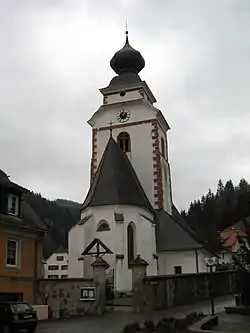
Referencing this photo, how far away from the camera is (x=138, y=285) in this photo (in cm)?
2488

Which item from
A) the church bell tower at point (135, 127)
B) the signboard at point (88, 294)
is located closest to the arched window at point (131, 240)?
Answer: the church bell tower at point (135, 127)

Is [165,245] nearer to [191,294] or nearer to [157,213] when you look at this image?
[157,213]

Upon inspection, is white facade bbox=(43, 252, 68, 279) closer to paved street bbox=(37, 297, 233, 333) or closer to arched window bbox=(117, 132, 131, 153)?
arched window bbox=(117, 132, 131, 153)

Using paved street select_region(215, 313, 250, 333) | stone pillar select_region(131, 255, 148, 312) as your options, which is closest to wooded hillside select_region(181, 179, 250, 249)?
stone pillar select_region(131, 255, 148, 312)

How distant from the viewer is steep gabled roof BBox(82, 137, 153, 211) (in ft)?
115

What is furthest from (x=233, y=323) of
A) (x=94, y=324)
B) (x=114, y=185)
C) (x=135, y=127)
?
(x=135, y=127)

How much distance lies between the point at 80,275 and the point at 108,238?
10.8 feet

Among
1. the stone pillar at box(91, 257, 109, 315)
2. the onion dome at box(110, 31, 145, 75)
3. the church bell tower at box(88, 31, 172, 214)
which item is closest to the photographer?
the stone pillar at box(91, 257, 109, 315)

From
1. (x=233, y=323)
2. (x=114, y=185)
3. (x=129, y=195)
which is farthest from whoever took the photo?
(x=129, y=195)

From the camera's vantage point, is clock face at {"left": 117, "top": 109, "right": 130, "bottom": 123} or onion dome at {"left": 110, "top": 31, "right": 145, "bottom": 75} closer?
clock face at {"left": 117, "top": 109, "right": 130, "bottom": 123}

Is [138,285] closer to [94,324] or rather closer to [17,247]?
[94,324]

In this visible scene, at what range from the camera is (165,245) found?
127 ft

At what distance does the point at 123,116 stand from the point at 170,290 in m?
21.5

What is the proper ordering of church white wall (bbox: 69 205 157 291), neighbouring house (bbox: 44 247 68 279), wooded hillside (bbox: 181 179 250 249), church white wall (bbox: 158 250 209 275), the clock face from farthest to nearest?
wooded hillside (bbox: 181 179 250 249), neighbouring house (bbox: 44 247 68 279), the clock face, church white wall (bbox: 158 250 209 275), church white wall (bbox: 69 205 157 291)
